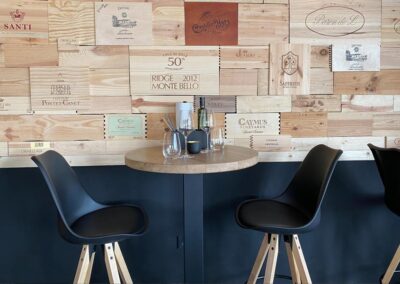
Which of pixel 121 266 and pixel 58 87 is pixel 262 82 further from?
pixel 121 266

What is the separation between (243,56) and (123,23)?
780 mm

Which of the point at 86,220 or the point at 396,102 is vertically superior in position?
the point at 396,102

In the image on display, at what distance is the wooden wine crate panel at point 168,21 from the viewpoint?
2.23 m

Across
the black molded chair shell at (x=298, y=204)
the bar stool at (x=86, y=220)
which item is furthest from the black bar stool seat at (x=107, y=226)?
the black molded chair shell at (x=298, y=204)

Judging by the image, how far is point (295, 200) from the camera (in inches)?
82.0

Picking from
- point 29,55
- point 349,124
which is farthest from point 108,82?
point 349,124

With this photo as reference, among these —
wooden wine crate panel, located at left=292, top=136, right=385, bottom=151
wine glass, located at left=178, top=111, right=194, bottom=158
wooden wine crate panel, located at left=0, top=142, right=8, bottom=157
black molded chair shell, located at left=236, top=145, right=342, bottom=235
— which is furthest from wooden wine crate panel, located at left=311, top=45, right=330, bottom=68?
wooden wine crate panel, located at left=0, top=142, right=8, bottom=157

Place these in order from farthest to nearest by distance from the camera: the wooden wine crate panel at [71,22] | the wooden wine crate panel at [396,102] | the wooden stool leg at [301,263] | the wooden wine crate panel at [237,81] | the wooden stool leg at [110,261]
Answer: the wooden wine crate panel at [396,102], the wooden wine crate panel at [237,81], the wooden wine crate panel at [71,22], the wooden stool leg at [301,263], the wooden stool leg at [110,261]

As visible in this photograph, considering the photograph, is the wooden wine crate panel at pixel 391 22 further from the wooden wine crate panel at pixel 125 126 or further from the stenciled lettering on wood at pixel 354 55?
the wooden wine crate panel at pixel 125 126

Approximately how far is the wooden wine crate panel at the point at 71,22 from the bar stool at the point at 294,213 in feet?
4.66

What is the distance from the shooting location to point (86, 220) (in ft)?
6.22

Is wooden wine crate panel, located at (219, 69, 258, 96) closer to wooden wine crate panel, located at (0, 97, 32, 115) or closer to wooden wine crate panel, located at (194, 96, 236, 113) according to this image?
wooden wine crate panel, located at (194, 96, 236, 113)

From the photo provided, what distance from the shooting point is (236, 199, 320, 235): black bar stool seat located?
5.64 feet

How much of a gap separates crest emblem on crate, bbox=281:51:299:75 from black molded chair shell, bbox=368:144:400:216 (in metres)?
0.70
